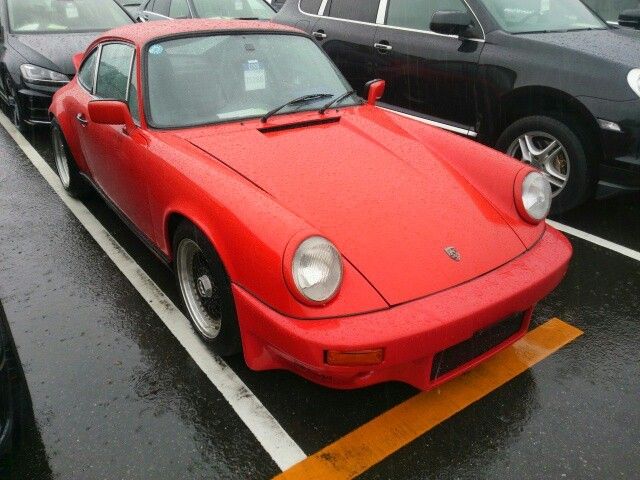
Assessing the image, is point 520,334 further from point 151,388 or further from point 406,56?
point 406,56

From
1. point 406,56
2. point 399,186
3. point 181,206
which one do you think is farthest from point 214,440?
point 406,56

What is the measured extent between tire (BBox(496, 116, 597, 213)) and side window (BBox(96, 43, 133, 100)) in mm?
2802

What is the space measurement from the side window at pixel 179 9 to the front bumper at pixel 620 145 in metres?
5.80

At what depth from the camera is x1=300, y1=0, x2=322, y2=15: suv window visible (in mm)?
5600

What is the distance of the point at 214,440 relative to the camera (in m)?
2.23

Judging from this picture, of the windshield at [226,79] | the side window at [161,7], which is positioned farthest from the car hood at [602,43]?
the side window at [161,7]

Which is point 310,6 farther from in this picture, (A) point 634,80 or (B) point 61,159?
(A) point 634,80

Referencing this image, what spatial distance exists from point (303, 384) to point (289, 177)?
950mm

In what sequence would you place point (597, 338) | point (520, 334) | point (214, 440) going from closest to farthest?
point (214, 440), point (520, 334), point (597, 338)

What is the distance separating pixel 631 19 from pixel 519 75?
2022 millimetres

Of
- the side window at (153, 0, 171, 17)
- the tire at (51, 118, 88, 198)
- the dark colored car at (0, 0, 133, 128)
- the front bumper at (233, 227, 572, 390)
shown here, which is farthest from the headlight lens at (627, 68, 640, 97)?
the side window at (153, 0, 171, 17)

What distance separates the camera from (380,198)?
2482 millimetres

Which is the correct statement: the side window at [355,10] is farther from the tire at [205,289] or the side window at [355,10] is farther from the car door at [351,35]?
the tire at [205,289]

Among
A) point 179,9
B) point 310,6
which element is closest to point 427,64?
point 310,6
